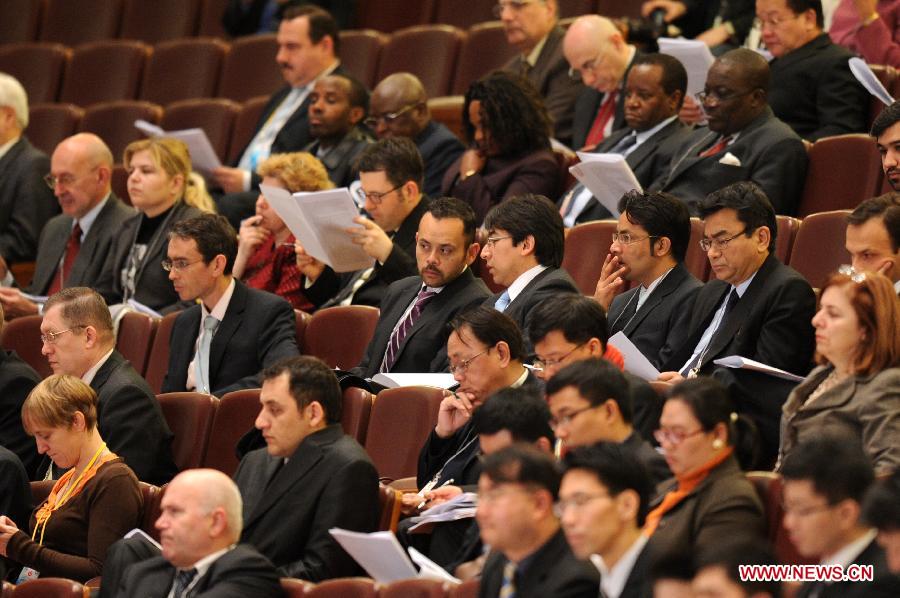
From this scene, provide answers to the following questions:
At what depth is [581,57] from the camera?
4992 mm

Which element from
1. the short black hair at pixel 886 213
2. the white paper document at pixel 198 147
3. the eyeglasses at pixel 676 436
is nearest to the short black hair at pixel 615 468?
the eyeglasses at pixel 676 436

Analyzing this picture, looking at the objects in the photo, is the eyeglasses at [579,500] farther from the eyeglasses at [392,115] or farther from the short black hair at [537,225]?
the eyeglasses at [392,115]

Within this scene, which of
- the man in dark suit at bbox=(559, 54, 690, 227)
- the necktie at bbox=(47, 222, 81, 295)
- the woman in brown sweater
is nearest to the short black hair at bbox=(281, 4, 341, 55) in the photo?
the necktie at bbox=(47, 222, 81, 295)

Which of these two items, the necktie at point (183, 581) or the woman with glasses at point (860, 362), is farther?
the necktie at point (183, 581)

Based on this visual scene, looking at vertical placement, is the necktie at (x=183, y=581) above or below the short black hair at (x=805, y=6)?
below

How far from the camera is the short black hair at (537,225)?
3789mm

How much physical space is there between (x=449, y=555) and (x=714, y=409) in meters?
0.69

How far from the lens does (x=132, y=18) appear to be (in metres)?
7.22

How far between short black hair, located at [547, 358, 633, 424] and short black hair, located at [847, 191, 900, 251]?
28.4 inches

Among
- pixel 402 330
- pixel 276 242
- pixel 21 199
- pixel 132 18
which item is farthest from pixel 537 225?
pixel 132 18

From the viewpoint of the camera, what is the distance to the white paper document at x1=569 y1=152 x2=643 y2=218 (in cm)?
416

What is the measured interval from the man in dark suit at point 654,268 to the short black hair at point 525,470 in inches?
42.9

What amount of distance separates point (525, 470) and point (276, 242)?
7.57 ft

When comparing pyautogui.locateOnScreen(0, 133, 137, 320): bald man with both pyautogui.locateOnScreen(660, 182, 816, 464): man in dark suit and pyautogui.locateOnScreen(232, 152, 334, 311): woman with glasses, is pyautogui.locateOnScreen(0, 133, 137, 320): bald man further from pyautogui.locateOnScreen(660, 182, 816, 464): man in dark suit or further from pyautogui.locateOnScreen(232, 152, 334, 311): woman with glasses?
pyautogui.locateOnScreen(660, 182, 816, 464): man in dark suit
